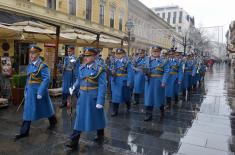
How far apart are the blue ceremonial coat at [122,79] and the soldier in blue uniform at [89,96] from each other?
273cm

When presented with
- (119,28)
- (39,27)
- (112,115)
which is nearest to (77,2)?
(119,28)

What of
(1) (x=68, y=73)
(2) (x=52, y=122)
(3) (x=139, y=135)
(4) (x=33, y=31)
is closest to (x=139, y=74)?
(1) (x=68, y=73)

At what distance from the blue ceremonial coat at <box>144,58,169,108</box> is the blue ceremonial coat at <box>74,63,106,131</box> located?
2.36m

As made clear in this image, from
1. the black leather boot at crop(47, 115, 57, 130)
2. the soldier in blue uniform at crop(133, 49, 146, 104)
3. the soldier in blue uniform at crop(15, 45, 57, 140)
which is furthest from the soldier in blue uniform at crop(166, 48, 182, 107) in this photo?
the soldier in blue uniform at crop(15, 45, 57, 140)

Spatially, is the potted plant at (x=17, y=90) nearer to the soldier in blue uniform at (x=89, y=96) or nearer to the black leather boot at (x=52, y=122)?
the black leather boot at (x=52, y=122)

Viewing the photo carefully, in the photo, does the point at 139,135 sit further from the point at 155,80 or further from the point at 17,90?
the point at 17,90

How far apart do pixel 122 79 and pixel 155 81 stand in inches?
45.1

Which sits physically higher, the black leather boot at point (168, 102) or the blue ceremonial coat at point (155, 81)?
the blue ceremonial coat at point (155, 81)

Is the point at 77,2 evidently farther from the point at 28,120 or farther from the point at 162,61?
the point at 28,120

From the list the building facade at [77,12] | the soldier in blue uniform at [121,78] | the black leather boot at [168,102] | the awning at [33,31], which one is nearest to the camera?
the soldier in blue uniform at [121,78]

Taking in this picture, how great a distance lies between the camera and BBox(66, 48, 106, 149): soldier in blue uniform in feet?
16.4

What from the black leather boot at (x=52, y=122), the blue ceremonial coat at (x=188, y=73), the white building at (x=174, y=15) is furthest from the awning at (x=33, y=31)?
the white building at (x=174, y=15)

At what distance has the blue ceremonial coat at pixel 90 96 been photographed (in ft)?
16.4

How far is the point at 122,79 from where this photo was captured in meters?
8.11
